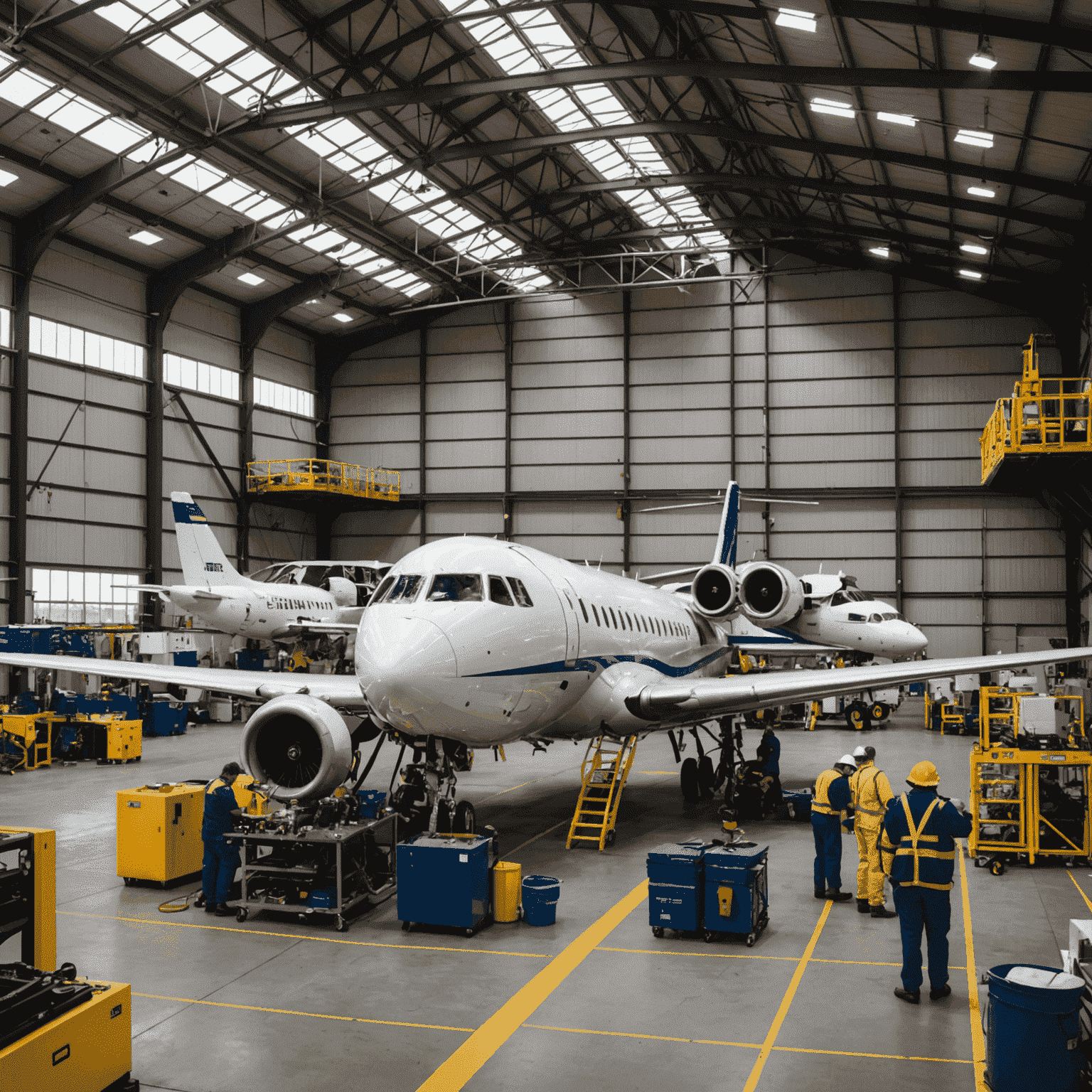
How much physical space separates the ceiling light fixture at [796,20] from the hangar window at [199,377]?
29.9 meters

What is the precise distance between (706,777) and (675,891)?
9962mm

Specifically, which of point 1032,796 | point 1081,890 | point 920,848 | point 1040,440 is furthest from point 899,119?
point 920,848

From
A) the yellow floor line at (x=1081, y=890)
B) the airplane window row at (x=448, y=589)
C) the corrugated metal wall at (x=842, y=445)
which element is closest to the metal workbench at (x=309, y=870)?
the airplane window row at (x=448, y=589)

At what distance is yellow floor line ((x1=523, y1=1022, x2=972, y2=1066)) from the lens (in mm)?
8117

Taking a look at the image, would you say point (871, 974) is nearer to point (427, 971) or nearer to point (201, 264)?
point (427, 971)

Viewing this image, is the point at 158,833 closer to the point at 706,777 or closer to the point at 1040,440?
the point at 706,777

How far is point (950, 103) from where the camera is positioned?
24.7 m

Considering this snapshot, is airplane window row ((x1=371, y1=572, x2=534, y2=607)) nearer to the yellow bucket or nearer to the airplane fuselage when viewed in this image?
the airplane fuselage

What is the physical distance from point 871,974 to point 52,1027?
7.65 metres

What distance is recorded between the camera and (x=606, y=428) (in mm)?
49969

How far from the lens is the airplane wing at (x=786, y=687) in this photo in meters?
16.9

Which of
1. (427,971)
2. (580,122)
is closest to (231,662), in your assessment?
(580,122)

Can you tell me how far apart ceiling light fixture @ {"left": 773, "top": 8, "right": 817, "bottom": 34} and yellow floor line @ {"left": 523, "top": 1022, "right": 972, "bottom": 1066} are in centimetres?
2130

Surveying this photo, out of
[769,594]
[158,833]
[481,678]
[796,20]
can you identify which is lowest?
[158,833]
